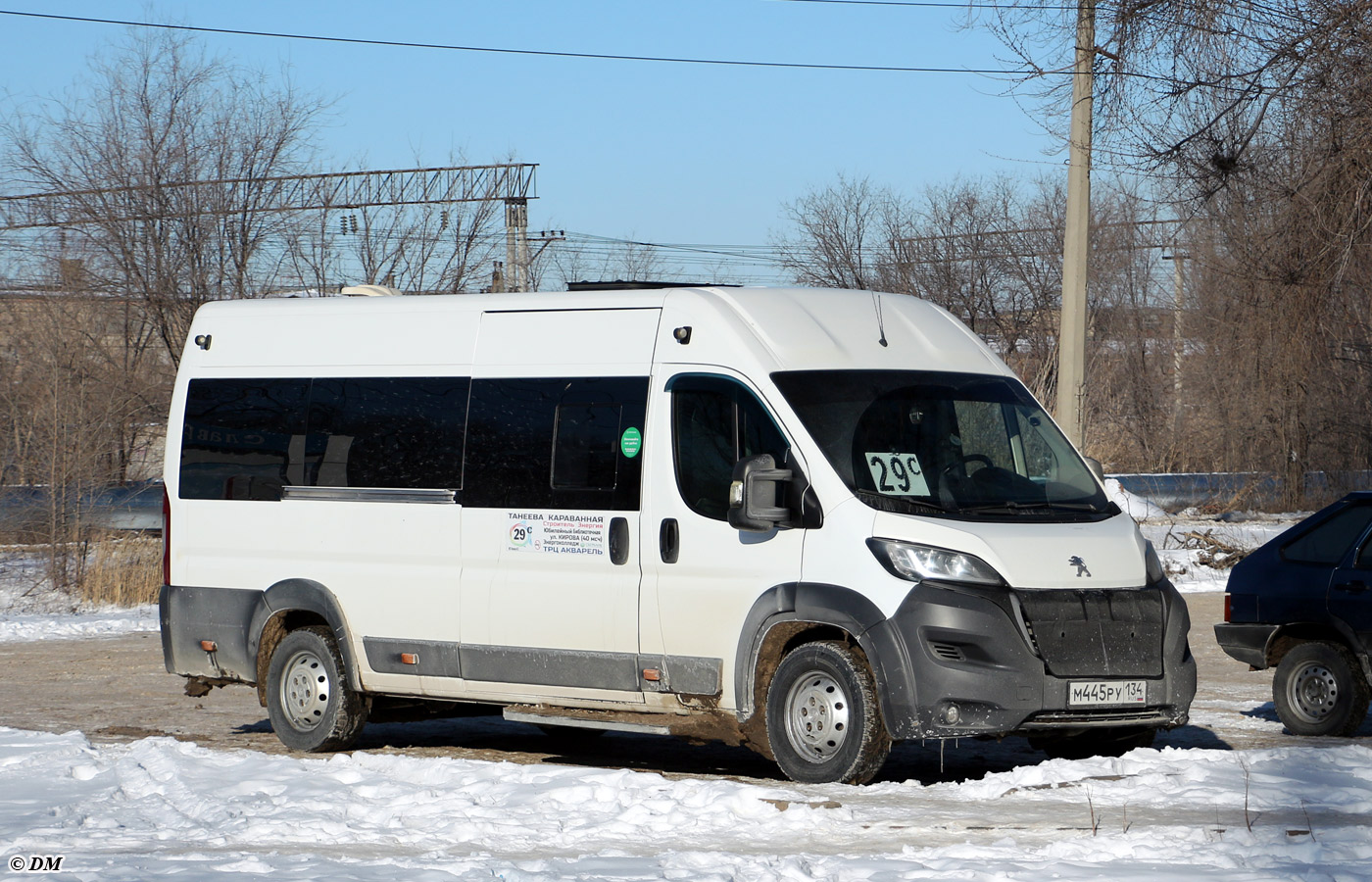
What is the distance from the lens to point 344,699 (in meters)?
10.4

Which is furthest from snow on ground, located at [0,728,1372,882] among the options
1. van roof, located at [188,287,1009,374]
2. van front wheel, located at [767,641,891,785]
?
van roof, located at [188,287,1009,374]

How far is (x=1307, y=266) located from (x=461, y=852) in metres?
10.2

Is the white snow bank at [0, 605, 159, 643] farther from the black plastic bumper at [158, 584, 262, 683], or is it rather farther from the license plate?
the license plate

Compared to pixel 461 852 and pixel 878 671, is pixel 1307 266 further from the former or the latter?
pixel 461 852

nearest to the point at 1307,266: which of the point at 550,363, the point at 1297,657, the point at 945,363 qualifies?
the point at 1297,657

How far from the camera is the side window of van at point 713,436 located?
877cm

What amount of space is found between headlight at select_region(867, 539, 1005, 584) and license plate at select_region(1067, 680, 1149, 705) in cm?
71

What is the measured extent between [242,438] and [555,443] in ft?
8.64

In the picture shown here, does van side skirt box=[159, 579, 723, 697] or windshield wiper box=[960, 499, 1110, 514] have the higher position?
windshield wiper box=[960, 499, 1110, 514]

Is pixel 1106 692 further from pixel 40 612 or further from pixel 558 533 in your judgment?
pixel 40 612

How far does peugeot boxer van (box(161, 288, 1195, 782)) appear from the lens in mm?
8180

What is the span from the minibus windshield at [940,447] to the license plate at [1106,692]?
931 millimetres

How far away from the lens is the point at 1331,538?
10.5 metres

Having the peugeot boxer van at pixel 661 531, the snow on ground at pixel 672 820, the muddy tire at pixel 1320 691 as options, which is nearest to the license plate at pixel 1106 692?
the peugeot boxer van at pixel 661 531
